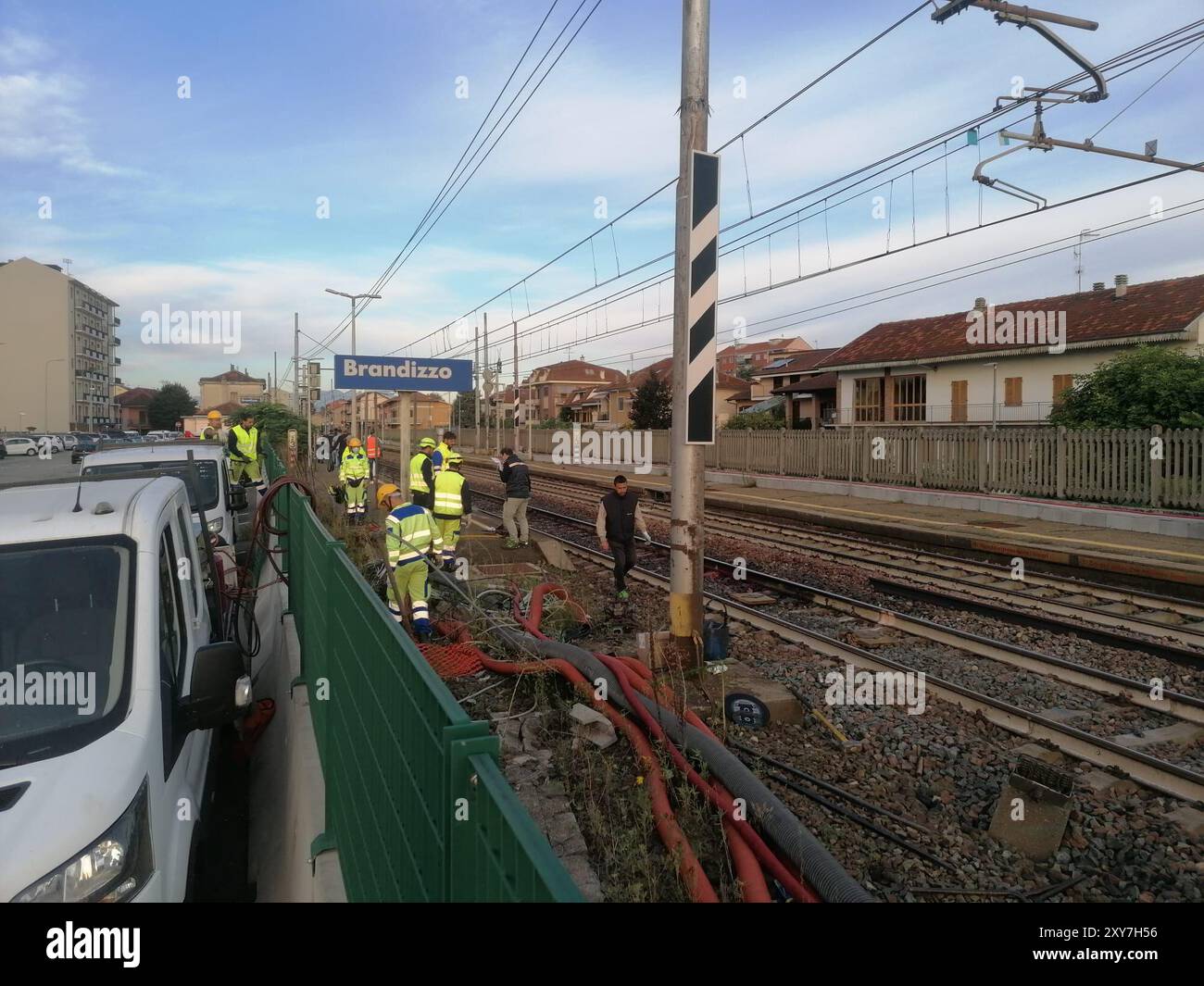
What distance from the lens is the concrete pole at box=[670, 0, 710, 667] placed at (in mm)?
7441

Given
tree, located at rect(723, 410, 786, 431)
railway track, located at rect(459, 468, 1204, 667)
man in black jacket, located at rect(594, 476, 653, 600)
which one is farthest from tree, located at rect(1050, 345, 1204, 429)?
tree, located at rect(723, 410, 786, 431)

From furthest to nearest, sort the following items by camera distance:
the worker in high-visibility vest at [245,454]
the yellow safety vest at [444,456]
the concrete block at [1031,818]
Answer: the worker in high-visibility vest at [245,454] < the yellow safety vest at [444,456] < the concrete block at [1031,818]

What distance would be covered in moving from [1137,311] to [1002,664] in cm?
2696

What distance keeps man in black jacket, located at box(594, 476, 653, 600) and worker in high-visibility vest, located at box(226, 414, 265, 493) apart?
289 inches

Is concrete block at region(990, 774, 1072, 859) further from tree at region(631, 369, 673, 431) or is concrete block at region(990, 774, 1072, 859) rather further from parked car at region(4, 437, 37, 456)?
parked car at region(4, 437, 37, 456)

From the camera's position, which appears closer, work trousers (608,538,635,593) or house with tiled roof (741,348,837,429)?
work trousers (608,538,635,593)

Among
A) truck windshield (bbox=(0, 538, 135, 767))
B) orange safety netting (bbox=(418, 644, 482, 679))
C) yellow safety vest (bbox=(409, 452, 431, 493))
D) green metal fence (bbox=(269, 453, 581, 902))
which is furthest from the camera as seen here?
yellow safety vest (bbox=(409, 452, 431, 493))

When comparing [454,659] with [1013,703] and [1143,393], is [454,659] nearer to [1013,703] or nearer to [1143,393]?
[1013,703]

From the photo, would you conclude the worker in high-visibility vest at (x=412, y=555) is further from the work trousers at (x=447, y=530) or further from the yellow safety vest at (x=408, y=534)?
the work trousers at (x=447, y=530)

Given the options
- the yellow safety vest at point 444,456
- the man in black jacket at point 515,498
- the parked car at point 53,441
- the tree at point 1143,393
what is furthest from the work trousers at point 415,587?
the parked car at point 53,441

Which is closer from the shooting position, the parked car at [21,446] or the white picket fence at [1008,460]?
the white picket fence at [1008,460]

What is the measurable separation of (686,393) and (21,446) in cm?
5665

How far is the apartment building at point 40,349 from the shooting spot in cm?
8231

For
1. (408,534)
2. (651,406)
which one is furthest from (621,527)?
(651,406)
